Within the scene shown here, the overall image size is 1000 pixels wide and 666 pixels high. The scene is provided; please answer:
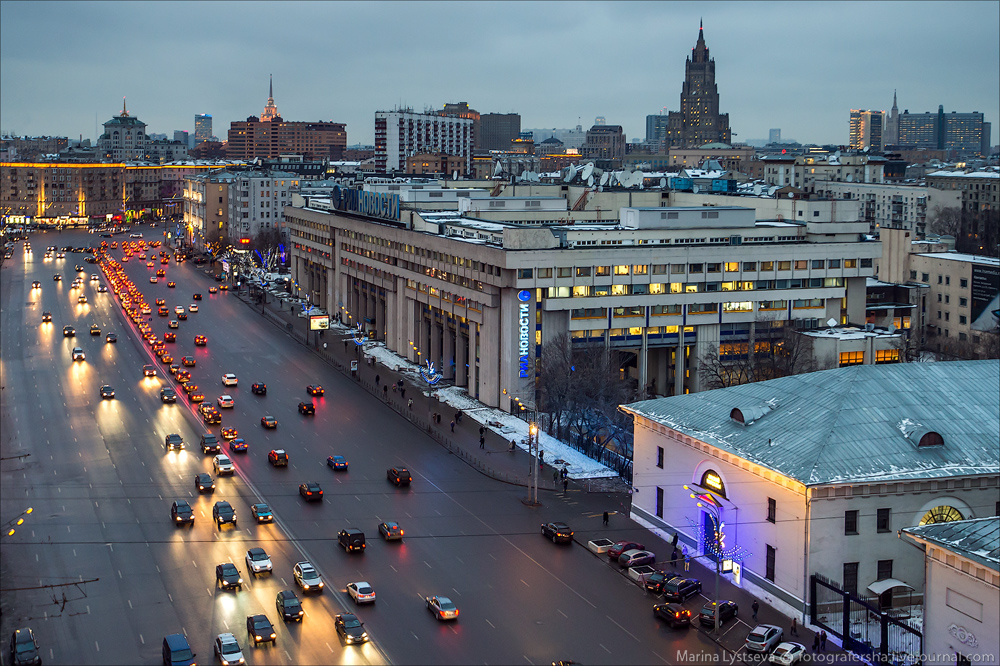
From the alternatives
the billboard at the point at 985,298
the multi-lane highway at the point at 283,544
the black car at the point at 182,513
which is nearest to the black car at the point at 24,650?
the multi-lane highway at the point at 283,544

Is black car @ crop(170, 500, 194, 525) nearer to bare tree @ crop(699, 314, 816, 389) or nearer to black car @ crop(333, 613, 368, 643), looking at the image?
black car @ crop(333, 613, 368, 643)

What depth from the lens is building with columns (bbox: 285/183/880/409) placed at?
88188 mm

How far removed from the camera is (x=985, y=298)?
115188mm

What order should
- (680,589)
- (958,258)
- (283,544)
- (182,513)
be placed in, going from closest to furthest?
(680,589), (283,544), (182,513), (958,258)

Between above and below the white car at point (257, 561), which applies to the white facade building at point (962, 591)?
above

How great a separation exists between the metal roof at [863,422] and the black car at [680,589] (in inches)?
227

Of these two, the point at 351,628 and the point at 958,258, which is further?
the point at 958,258

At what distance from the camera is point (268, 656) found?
143 feet

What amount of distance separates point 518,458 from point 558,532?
16.7m

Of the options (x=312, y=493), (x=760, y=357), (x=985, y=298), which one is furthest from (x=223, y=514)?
(x=985, y=298)

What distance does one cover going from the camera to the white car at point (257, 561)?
52125 millimetres

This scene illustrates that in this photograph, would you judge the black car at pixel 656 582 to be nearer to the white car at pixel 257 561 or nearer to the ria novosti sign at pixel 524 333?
the white car at pixel 257 561

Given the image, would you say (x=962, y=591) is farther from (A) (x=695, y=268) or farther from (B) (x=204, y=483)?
(A) (x=695, y=268)

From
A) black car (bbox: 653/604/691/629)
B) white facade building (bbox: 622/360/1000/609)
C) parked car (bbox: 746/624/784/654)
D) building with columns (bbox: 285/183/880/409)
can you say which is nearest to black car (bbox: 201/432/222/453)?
building with columns (bbox: 285/183/880/409)
